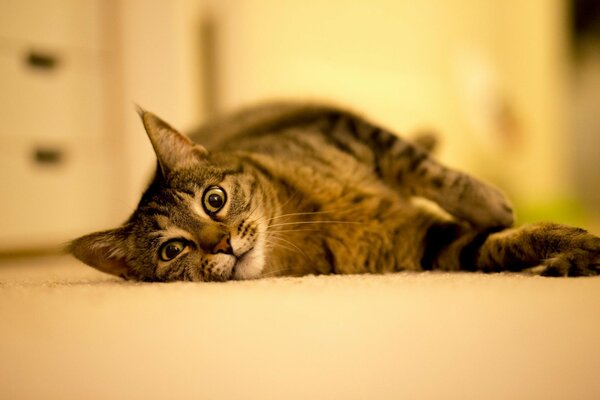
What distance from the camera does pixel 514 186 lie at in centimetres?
394

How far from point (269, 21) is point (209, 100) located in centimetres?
50

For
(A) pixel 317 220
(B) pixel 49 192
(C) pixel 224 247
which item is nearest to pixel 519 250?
(A) pixel 317 220

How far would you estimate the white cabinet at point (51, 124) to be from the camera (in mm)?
1949

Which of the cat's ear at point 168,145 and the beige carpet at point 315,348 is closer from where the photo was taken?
the beige carpet at point 315,348

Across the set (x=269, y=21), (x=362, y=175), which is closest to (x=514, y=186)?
(x=269, y=21)

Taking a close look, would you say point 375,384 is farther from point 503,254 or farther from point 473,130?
point 473,130

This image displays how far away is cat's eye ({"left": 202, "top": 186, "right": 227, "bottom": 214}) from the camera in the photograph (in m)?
0.98

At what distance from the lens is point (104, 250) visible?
3.28ft

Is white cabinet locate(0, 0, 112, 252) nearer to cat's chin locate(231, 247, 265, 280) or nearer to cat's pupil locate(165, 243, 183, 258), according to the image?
cat's pupil locate(165, 243, 183, 258)

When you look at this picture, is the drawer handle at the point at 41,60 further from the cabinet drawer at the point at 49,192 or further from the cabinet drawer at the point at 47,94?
the cabinet drawer at the point at 49,192

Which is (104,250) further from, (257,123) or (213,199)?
(257,123)

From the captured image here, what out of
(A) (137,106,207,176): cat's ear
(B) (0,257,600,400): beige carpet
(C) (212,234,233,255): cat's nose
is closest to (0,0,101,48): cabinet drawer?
(A) (137,106,207,176): cat's ear

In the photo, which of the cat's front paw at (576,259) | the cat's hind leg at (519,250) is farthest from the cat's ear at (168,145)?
the cat's front paw at (576,259)

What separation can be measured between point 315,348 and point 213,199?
48 cm
